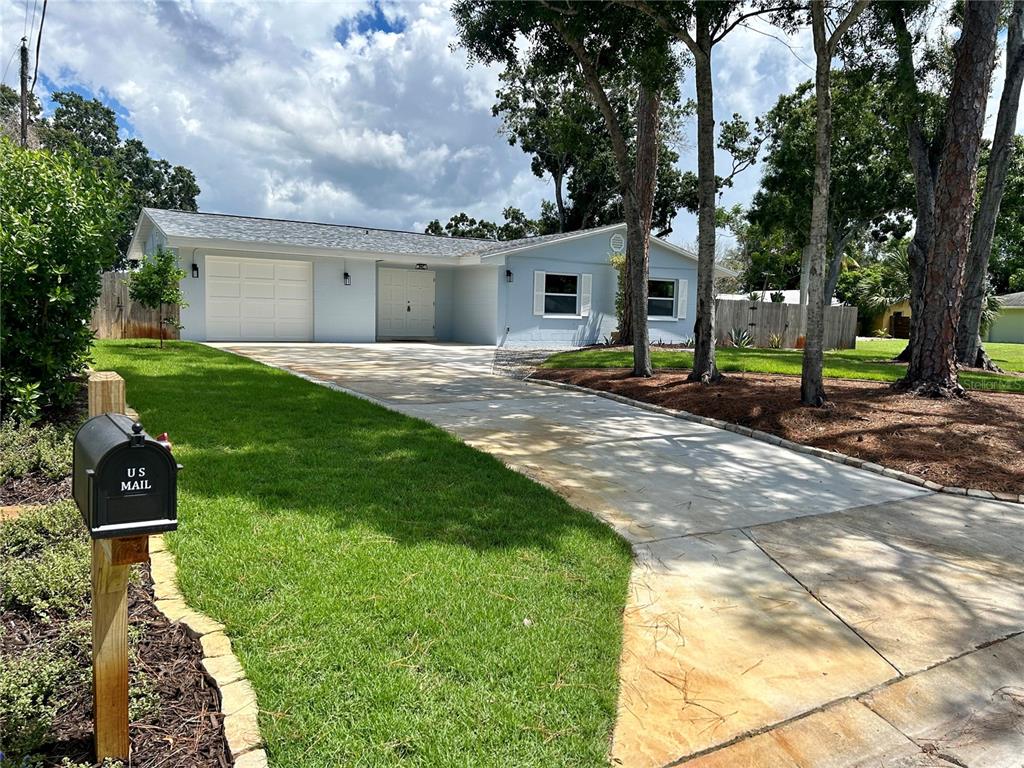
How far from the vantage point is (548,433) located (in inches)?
260

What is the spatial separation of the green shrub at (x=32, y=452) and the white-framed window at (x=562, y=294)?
15.2 m

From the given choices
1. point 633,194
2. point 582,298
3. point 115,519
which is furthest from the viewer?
point 582,298

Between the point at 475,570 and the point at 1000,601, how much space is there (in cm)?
264

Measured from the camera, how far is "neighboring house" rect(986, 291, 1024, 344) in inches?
1332

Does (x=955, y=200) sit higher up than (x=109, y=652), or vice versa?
(x=955, y=200)

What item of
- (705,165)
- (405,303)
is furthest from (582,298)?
(705,165)

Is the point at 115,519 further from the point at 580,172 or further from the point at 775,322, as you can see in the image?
the point at 580,172

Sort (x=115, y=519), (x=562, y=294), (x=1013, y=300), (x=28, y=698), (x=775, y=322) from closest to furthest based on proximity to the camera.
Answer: (x=115, y=519), (x=28, y=698), (x=562, y=294), (x=775, y=322), (x=1013, y=300)

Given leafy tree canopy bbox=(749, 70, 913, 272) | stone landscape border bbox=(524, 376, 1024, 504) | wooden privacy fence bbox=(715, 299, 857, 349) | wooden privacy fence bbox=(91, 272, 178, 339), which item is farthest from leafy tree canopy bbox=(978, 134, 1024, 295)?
wooden privacy fence bbox=(91, 272, 178, 339)

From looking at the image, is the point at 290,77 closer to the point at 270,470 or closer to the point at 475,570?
the point at 270,470

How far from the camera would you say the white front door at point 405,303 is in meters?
19.9

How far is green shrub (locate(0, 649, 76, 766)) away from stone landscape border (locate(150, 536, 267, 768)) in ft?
1.38

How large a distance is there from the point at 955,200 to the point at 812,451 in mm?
4395

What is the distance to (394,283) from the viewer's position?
20.0m
